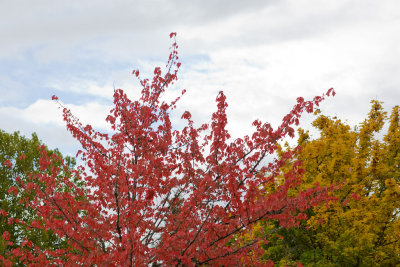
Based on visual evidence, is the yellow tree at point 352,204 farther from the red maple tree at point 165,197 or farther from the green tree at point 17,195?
the green tree at point 17,195

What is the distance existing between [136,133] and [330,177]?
11175 mm

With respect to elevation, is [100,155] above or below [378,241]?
above

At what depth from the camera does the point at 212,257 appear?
692cm

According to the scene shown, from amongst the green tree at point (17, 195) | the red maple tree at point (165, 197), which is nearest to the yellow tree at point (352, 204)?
the red maple tree at point (165, 197)

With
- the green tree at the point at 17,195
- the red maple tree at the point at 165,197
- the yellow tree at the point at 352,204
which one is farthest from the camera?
the green tree at the point at 17,195

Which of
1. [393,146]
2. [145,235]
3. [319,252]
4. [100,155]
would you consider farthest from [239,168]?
[393,146]

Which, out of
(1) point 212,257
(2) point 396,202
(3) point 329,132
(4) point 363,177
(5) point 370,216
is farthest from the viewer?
(3) point 329,132

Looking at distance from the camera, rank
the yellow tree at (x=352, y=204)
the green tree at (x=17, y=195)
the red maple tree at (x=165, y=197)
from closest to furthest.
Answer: the red maple tree at (x=165, y=197) < the yellow tree at (x=352, y=204) < the green tree at (x=17, y=195)

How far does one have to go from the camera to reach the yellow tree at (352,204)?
50.2ft

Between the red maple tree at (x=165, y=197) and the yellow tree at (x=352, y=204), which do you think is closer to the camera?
the red maple tree at (x=165, y=197)

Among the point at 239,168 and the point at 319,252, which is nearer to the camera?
the point at 239,168

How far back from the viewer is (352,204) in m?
16.5

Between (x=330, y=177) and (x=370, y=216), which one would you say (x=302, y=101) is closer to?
(x=370, y=216)

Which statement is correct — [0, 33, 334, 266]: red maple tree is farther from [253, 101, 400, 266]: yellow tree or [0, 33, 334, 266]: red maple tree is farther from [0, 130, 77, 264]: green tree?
[0, 130, 77, 264]: green tree
